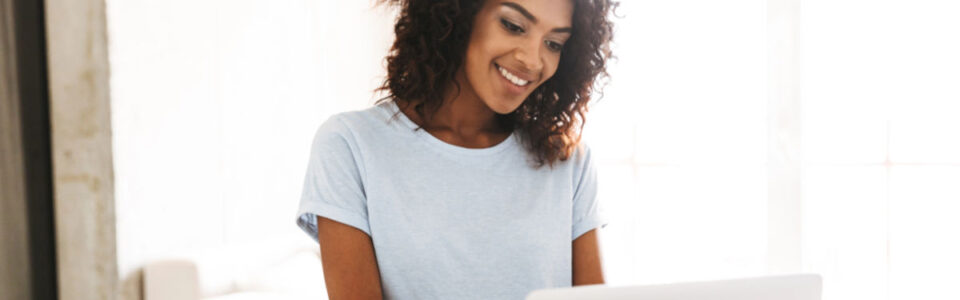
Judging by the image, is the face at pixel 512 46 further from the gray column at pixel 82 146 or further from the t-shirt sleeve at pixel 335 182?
the gray column at pixel 82 146

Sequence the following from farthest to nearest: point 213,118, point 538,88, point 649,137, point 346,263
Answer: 1. point 649,137
2. point 213,118
3. point 538,88
4. point 346,263

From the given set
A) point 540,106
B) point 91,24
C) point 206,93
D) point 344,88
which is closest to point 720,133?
point 344,88

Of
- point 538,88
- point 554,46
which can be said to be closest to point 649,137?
point 538,88

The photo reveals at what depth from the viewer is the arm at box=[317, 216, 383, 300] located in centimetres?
102

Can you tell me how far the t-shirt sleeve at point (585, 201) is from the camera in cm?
121

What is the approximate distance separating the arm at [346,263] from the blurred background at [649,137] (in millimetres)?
452

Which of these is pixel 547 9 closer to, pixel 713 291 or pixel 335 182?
pixel 335 182

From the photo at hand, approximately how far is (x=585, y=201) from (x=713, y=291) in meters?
0.59

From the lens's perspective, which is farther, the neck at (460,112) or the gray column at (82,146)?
the gray column at (82,146)

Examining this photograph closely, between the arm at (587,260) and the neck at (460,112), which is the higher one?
the neck at (460,112)

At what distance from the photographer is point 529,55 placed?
107 centimetres

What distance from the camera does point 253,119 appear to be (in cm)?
172

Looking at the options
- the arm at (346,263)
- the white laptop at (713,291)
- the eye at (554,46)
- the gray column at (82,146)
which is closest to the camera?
the white laptop at (713,291)

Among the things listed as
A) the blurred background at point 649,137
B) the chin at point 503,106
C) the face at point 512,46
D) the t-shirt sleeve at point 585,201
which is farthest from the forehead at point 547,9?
the blurred background at point 649,137
